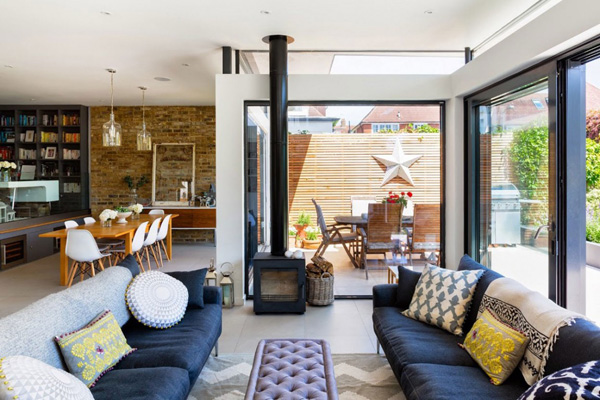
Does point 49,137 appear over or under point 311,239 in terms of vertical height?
over

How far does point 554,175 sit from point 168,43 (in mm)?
4131

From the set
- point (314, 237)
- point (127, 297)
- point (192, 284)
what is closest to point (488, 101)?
point (314, 237)

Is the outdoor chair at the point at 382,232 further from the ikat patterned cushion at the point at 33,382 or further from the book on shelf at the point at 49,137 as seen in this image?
the book on shelf at the point at 49,137

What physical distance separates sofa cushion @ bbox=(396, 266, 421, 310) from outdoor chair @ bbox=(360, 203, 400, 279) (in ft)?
5.65

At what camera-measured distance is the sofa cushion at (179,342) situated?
8.04 feet

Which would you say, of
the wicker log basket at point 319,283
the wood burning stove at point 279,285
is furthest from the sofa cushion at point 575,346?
the wicker log basket at point 319,283

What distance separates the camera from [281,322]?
4402mm

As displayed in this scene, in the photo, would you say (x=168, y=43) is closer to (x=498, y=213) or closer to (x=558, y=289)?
(x=498, y=213)

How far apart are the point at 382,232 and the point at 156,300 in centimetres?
297

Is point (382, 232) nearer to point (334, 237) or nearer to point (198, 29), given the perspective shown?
point (334, 237)

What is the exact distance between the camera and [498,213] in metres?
4.23

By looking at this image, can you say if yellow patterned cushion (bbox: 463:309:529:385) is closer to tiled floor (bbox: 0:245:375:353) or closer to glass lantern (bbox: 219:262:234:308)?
tiled floor (bbox: 0:245:375:353)

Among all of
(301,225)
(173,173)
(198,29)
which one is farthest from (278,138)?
(173,173)

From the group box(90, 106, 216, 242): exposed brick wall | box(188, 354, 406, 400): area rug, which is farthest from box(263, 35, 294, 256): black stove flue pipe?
box(90, 106, 216, 242): exposed brick wall
